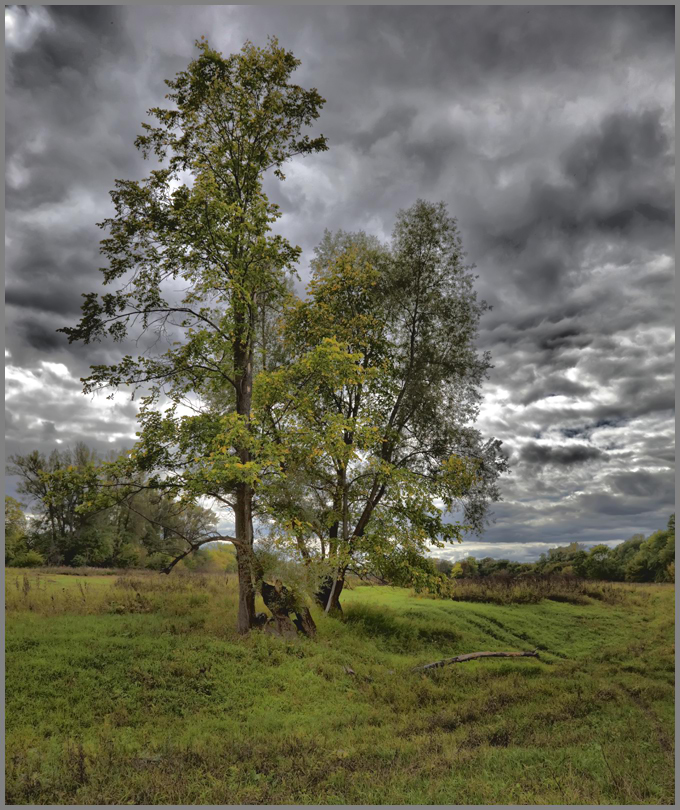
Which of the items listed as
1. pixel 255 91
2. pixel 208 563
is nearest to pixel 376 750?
pixel 255 91

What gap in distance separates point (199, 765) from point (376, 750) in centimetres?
318

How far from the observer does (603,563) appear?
39656mm

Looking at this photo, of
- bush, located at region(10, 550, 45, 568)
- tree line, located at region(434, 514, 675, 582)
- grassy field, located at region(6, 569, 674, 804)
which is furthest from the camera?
tree line, located at region(434, 514, 675, 582)

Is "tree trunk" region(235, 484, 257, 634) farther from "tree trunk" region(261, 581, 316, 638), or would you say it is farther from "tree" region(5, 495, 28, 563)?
"tree" region(5, 495, 28, 563)

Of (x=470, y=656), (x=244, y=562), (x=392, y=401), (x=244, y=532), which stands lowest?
(x=470, y=656)

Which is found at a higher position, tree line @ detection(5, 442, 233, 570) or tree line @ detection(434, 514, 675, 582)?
tree line @ detection(5, 442, 233, 570)

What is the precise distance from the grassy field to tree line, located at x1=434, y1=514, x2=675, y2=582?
18339 millimetres

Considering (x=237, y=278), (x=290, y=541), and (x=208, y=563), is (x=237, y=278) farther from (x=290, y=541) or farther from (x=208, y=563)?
(x=208, y=563)

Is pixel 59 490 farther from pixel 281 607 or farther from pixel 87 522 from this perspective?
pixel 281 607

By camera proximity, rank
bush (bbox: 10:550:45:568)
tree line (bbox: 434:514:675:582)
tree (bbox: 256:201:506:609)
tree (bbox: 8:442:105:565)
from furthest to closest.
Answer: tree line (bbox: 434:514:675:582)
bush (bbox: 10:550:45:568)
tree (bbox: 256:201:506:609)
tree (bbox: 8:442:105:565)

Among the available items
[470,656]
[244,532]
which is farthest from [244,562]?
[470,656]

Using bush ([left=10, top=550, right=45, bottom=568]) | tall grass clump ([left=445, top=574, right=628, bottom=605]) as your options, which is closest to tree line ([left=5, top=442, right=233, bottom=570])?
bush ([left=10, top=550, right=45, bottom=568])

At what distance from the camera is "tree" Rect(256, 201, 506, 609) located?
1833cm

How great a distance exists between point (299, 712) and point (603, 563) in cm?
3700
